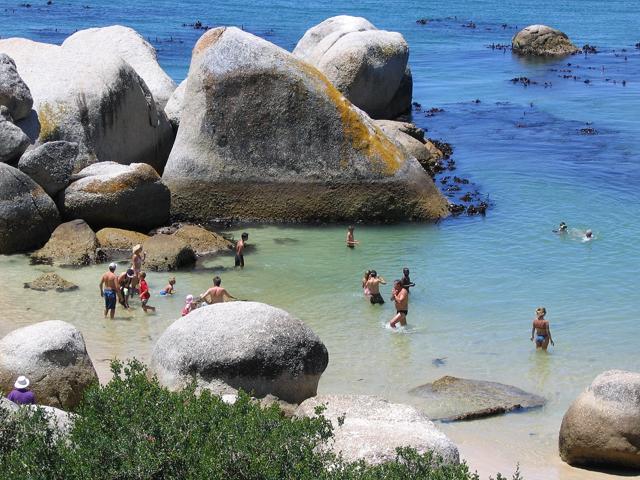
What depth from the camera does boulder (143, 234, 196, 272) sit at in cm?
2519

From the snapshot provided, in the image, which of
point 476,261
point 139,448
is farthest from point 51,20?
point 139,448

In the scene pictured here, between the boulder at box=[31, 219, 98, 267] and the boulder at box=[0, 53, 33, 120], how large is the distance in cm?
351

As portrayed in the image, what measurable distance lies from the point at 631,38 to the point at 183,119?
49.7m

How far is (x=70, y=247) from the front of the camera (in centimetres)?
2558

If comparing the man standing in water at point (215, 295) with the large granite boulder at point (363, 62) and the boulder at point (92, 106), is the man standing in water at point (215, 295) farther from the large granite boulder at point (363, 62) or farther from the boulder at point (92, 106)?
the large granite boulder at point (363, 62)

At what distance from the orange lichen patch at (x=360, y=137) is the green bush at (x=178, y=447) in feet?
54.8

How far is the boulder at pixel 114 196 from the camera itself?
26609 millimetres

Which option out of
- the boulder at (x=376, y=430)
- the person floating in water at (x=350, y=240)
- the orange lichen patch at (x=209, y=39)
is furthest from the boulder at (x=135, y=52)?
the boulder at (x=376, y=430)

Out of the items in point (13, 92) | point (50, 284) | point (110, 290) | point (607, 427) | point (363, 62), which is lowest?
point (50, 284)

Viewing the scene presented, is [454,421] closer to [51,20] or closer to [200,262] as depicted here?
[200,262]

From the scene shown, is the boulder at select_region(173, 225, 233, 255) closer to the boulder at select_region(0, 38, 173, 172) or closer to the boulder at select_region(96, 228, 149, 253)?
the boulder at select_region(96, 228, 149, 253)

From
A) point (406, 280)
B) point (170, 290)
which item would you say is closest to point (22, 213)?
point (170, 290)

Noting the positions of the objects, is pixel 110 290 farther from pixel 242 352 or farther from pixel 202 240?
pixel 242 352

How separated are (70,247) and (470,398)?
11363mm
